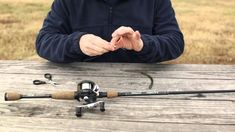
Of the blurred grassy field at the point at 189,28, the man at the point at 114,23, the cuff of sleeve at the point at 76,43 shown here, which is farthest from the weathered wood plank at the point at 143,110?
the blurred grassy field at the point at 189,28

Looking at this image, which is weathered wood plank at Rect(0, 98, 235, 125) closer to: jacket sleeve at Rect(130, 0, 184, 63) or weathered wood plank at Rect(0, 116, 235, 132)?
weathered wood plank at Rect(0, 116, 235, 132)

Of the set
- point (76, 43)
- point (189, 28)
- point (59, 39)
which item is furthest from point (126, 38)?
point (189, 28)

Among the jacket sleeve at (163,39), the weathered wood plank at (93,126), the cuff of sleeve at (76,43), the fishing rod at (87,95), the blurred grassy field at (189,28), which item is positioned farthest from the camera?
the blurred grassy field at (189,28)

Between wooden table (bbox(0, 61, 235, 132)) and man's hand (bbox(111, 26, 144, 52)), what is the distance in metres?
0.09

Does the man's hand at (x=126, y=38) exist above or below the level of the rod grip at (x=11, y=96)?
above

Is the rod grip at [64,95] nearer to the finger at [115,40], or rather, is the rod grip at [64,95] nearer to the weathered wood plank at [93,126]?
the weathered wood plank at [93,126]

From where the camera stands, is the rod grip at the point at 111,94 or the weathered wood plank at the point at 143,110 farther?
the rod grip at the point at 111,94

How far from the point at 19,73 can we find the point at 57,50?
173 mm

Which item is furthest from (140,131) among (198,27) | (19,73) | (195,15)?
(195,15)

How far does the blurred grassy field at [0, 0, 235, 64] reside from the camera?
11.0ft

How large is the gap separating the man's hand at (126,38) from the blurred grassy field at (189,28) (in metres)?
1.71

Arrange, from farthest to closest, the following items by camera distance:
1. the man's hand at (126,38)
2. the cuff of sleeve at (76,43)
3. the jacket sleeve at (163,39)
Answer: the jacket sleeve at (163,39) < the cuff of sleeve at (76,43) < the man's hand at (126,38)

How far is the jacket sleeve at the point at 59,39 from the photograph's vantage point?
60.5 inches

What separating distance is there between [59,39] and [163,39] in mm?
358
